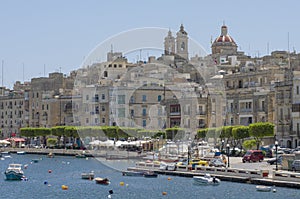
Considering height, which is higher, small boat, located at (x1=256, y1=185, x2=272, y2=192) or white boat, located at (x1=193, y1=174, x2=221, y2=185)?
white boat, located at (x1=193, y1=174, x2=221, y2=185)

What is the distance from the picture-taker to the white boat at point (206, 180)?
5731 cm

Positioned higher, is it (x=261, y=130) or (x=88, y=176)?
(x=261, y=130)

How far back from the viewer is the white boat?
57312 mm

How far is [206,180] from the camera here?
57562mm

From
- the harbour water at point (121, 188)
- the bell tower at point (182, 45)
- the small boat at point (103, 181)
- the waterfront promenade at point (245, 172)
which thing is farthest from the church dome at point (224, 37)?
the small boat at point (103, 181)

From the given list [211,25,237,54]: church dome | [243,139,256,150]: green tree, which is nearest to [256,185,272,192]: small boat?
[243,139,256,150]: green tree

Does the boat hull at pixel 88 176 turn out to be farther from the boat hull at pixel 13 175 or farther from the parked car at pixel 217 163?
the parked car at pixel 217 163

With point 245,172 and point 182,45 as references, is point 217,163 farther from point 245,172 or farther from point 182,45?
point 182,45

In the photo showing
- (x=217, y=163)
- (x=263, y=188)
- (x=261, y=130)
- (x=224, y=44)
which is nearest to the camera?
(x=263, y=188)

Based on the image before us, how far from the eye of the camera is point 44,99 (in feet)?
440

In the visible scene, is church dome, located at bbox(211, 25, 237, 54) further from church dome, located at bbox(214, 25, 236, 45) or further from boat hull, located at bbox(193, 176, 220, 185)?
boat hull, located at bbox(193, 176, 220, 185)

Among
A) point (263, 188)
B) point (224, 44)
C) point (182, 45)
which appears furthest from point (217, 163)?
point (224, 44)

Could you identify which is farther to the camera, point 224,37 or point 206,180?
point 224,37

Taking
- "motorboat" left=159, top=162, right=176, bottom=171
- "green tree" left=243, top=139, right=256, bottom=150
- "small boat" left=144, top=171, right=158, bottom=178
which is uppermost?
"green tree" left=243, top=139, right=256, bottom=150
